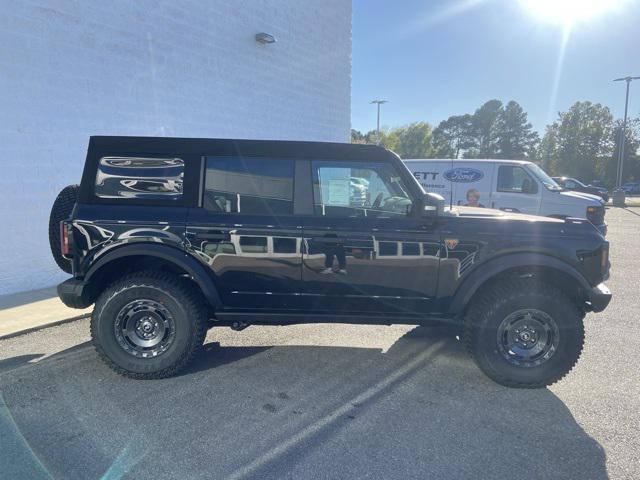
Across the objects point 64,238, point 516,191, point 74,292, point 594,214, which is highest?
point 516,191

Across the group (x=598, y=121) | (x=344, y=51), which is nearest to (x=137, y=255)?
(x=344, y=51)

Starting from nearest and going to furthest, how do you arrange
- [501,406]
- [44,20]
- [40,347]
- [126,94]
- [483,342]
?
[501,406]
[483,342]
[40,347]
[44,20]
[126,94]

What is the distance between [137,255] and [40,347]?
1.81 metres

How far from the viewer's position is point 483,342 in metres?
3.36

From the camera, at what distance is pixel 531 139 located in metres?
62.9

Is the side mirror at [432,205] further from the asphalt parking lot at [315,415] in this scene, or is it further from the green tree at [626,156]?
the green tree at [626,156]

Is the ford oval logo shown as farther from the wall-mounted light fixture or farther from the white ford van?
the wall-mounted light fixture

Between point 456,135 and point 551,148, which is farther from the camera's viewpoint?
point 456,135

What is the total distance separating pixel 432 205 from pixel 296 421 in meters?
1.92

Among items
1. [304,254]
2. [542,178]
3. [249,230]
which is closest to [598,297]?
[304,254]

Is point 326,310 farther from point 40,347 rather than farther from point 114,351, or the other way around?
point 40,347

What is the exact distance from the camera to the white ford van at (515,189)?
8.41 m

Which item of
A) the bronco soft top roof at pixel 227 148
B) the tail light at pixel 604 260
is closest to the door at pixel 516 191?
the tail light at pixel 604 260

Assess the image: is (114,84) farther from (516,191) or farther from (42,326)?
(516,191)
